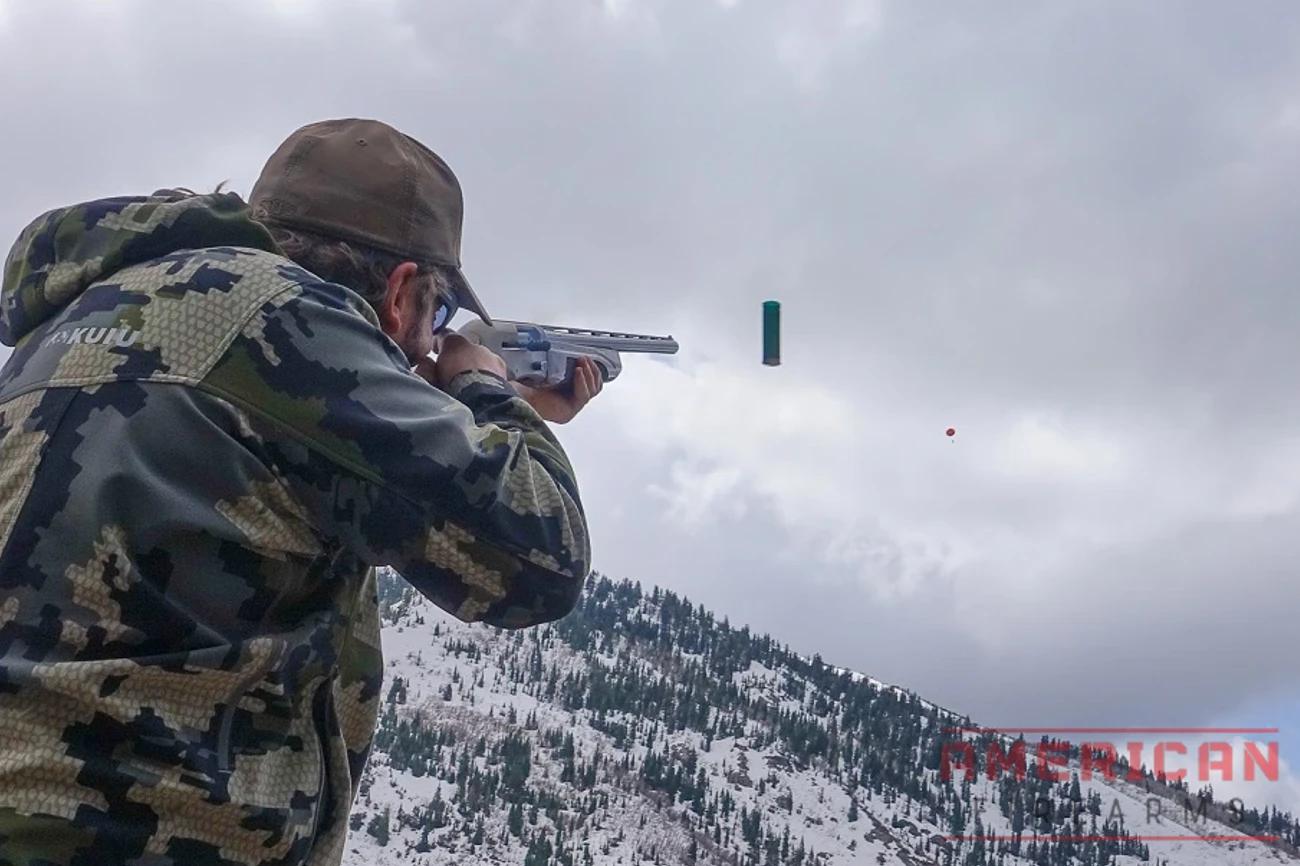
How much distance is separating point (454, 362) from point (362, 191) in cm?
54

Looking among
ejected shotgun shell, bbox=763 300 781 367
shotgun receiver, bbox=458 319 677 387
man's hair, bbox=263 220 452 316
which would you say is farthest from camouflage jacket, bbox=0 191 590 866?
ejected shotgun shell, bbox=763 300 781 367

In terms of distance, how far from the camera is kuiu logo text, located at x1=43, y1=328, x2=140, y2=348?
10.0 ft

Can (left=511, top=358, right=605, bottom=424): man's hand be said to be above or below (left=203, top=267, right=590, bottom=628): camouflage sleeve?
above

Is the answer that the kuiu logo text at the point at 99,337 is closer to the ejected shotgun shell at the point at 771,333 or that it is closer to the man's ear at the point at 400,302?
the man's ear at the point at 400,302

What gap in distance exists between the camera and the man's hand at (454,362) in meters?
3.97

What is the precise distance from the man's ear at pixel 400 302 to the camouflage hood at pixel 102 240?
415mm

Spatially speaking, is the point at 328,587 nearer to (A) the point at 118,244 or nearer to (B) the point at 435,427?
(B) the point at 435,427

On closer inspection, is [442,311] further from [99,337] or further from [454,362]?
[99,337]

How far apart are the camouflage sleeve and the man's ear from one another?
418 mm

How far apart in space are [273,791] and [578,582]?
0.85m

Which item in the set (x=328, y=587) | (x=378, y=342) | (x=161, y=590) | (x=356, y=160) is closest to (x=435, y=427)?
(x=378, y=342)

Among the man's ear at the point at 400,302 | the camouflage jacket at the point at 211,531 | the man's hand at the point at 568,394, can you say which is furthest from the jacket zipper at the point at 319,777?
the man's hand at the point at 568,394

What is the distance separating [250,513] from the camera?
305 centimetres

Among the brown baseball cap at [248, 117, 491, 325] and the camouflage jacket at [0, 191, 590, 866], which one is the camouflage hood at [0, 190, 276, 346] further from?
the brown baseball cap at [248, 117, 491, 325]
